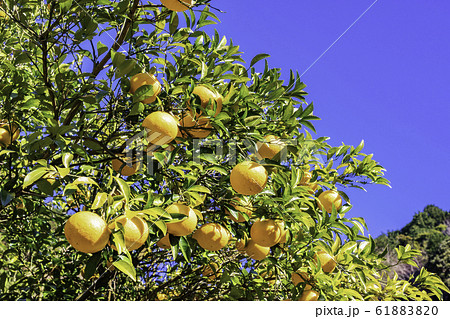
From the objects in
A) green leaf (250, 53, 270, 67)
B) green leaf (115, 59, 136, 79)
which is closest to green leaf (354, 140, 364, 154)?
green leaf (250, 53, 270, 67)

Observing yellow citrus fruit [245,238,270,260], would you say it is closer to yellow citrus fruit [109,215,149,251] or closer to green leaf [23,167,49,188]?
yellow citrus fruit [109,215,149,251]

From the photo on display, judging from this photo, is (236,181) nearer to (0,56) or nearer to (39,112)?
(39,112)

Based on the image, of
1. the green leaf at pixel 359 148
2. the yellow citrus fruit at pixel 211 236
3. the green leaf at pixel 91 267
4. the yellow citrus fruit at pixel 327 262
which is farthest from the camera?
the green leaf at pixel 359 148

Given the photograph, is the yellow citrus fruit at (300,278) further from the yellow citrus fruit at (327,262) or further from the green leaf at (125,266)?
the green leaf at (125,266)

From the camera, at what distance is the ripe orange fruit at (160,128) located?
154cm

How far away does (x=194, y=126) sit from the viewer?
1765 millimetres

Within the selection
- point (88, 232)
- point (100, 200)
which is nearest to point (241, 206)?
point (100, 200)

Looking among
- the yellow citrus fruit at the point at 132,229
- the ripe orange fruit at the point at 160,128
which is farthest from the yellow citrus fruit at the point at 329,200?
the yellow citrus fruit at the point at 132,229

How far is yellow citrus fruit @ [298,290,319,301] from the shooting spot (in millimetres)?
1937

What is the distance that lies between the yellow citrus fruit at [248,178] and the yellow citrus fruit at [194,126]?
0.24m

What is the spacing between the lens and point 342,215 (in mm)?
2248

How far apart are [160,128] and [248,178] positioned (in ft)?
1.43
